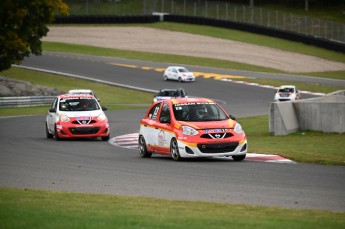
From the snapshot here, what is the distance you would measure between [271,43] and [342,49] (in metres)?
6.90

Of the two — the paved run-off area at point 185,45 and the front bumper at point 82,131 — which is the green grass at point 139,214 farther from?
A: the paved run-off area at point 185,45

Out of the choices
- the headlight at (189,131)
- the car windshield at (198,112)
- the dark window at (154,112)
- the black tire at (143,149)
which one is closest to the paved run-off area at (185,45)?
the dark window at (154,112)

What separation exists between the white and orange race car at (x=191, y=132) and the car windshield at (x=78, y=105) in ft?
23.8

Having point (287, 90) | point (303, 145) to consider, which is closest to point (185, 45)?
point (287, 90)

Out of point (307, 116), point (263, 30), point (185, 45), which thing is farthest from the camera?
point (263, 30)

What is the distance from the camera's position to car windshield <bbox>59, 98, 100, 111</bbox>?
96.0ft

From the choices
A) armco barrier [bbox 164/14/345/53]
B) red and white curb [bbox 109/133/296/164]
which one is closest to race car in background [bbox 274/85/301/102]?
armco barrier [bbox 164/14/345/53]

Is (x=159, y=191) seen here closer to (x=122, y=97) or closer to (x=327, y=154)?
(x=327, y=154)

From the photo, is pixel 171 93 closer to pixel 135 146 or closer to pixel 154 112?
pixel 135 146

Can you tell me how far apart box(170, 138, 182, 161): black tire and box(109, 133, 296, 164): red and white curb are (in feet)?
5.02

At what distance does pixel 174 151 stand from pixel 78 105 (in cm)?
959

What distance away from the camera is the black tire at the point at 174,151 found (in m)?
20.2

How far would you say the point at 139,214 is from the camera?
11.1 m

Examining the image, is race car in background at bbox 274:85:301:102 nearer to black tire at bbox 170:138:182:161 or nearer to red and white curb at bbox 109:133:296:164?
red and white curb at bbox 109:133:296:164
